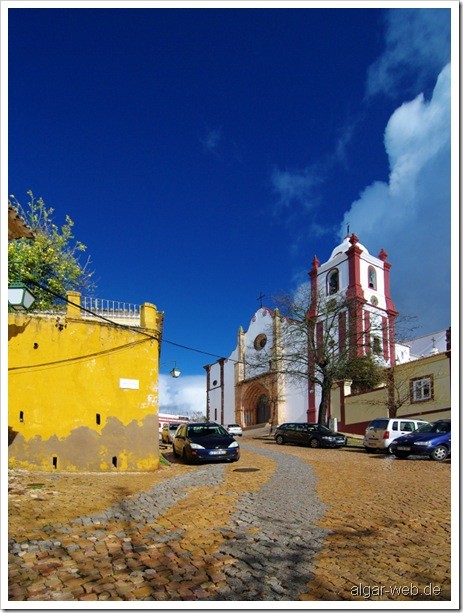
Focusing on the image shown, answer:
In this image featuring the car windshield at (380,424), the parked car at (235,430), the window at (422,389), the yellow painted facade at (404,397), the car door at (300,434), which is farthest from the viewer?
the parked car at (235,430)

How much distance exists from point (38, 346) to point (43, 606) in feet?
31.9

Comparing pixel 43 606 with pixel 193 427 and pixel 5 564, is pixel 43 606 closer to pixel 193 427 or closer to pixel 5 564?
pixel 5 564

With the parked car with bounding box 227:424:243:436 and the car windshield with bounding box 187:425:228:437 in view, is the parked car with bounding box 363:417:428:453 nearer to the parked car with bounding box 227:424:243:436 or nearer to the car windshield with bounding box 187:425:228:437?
the car windshield with bounding box 187:425:228:437

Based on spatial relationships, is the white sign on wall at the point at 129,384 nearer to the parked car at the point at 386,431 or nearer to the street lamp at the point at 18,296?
the street lamp at the point at 18,296

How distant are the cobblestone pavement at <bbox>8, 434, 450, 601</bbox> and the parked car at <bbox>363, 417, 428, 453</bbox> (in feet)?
28.4

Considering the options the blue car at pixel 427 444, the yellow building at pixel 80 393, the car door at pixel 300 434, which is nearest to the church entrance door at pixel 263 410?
the car door at pixel 300 434

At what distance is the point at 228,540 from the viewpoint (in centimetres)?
635

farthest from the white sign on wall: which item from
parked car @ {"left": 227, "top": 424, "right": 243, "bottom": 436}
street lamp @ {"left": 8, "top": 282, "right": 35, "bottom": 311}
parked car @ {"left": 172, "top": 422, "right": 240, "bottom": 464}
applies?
parked car @ {"left": 227, "top": 424, "right": 243, "bottom": 436}

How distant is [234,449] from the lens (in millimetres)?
15719

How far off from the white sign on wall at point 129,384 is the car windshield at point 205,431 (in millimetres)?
3486

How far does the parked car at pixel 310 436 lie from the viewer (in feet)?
76.5

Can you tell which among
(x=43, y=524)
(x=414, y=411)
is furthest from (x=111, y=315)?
(x=414, y=411)

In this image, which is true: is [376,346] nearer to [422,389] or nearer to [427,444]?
[422,389]

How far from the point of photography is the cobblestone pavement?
4.83m
